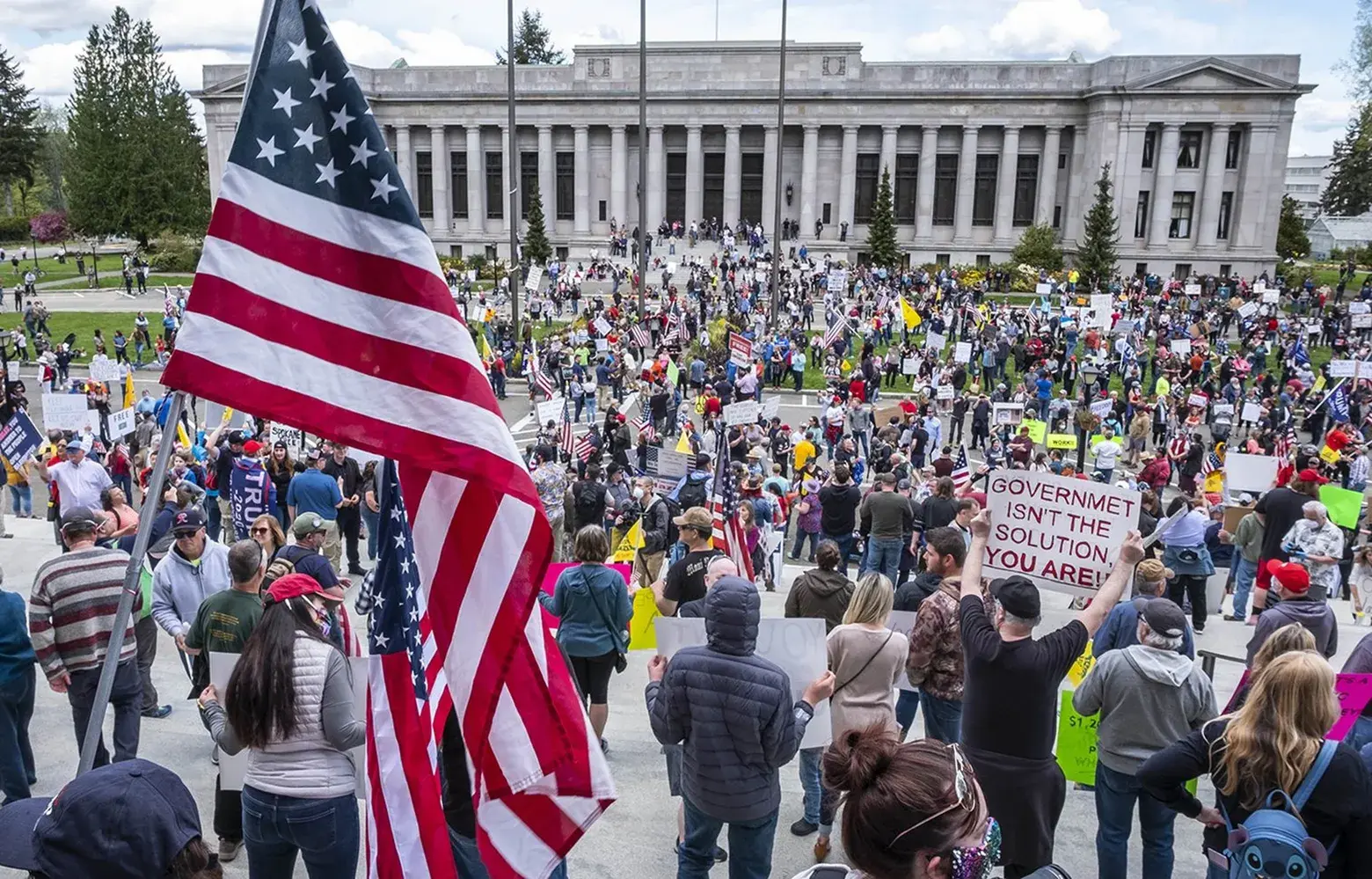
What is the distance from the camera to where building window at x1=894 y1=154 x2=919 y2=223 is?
6381cm

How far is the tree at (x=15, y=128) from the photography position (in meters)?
76.6

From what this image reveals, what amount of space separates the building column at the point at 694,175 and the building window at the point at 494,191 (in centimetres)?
1185

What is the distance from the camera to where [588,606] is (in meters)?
6.05

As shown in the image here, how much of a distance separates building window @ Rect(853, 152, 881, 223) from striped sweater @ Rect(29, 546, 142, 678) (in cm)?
6153

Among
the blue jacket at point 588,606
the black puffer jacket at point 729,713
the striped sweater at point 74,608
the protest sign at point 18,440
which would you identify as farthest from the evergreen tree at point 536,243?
the black puffer jacket at point 729,713

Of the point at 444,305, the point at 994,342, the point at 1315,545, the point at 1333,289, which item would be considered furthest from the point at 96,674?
the point at 1333,289

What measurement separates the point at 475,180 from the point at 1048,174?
3456cm

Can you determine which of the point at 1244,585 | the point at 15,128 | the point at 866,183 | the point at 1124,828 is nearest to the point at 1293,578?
the point at 1124,828

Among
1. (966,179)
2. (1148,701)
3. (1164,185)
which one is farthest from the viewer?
(966,179)

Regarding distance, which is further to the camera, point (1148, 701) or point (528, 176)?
point (528, 176)

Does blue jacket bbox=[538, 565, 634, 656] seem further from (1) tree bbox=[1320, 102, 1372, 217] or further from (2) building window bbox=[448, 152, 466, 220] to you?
(1) tree bbox=[1320, 102, 1372, 217]

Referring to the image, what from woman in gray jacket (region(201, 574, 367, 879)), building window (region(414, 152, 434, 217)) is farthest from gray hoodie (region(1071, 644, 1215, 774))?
building window (region(414, 152, 434, 217))

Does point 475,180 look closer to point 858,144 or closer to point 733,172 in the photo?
point 733,172

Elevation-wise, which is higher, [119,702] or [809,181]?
[809,181]
